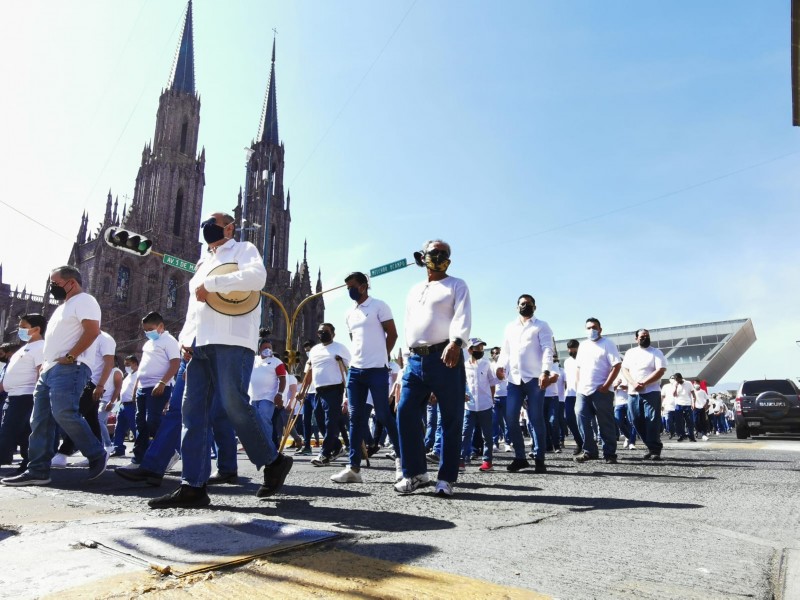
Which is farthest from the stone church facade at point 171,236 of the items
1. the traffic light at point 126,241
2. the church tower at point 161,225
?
the traffic light at point 126,241

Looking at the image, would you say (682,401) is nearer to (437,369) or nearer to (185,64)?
(437,369)

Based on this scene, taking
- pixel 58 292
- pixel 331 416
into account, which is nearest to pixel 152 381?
pixel 58 292

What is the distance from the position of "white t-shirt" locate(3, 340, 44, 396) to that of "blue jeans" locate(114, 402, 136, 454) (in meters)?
3.51

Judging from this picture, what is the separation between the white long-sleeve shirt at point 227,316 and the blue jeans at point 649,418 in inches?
232

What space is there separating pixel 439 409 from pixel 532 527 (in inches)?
61.9

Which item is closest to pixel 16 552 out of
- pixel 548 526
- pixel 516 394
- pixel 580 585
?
pixel 580 585

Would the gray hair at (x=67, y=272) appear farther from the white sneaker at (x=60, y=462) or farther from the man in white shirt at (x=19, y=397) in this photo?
the white sneaker at (x=60, y=462)

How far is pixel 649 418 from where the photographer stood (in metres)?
7.40

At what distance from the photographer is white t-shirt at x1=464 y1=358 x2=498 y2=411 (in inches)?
302

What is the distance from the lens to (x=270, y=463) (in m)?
3.54

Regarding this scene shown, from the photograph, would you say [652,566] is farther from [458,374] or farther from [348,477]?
[348,477]

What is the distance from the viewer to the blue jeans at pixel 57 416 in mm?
4656

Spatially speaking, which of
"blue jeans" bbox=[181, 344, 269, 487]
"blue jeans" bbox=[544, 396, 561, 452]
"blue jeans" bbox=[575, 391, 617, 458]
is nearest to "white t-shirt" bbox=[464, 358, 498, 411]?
"blue jeans" bbox=[575, 391, 617, 458]

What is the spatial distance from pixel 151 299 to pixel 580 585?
56.2m
